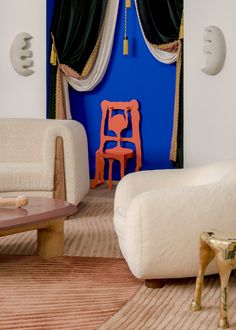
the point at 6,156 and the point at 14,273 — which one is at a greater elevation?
the point at 6,156

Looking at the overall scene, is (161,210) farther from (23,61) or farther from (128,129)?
(23,61)

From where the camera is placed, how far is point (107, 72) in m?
6.75

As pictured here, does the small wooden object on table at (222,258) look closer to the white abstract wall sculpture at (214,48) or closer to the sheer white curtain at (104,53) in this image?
the white abstract wall sculpture at (214,48)

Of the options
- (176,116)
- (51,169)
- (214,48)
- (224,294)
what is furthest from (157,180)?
(176,116)

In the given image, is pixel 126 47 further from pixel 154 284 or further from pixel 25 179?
pixel 154 284

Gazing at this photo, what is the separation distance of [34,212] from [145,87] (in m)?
3.30

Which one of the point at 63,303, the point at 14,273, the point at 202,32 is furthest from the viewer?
the point at 202,32

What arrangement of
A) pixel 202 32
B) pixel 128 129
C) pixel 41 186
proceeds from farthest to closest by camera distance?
pixel 128 129 → pixel 202 32 → pixel 41 186

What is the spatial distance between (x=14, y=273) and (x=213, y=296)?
3.74 feet

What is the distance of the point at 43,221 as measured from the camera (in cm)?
350

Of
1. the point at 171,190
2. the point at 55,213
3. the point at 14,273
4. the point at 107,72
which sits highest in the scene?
the point at 107,72

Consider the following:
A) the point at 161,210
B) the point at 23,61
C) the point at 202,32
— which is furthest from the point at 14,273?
the point at 23,61

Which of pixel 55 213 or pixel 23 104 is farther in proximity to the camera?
pixel 23 104

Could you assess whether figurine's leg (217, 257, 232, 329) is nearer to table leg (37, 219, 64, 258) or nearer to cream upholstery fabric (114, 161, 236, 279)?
cream upholstery fabric (114, 161, 236, 279)
